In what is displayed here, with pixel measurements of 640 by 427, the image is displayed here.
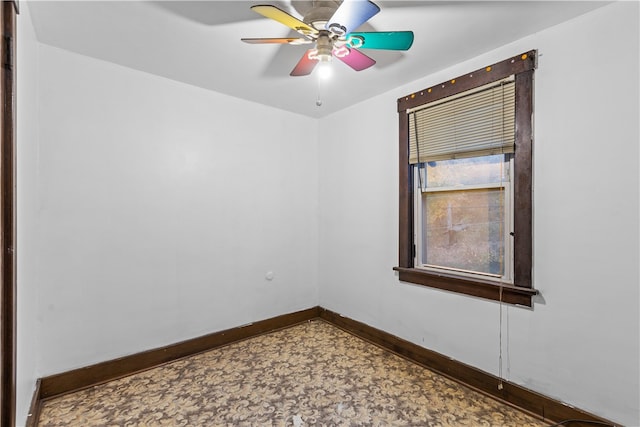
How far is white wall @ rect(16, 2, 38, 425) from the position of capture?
1551mm

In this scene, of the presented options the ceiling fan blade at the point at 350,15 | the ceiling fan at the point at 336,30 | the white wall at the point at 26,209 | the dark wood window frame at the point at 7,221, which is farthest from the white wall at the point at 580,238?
the white wall at the point at 26,209

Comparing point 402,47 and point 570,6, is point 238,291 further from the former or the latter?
point 570,6

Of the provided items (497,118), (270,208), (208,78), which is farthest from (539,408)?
(208,78)

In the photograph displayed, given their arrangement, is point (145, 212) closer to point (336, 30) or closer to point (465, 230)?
point (336, 30)

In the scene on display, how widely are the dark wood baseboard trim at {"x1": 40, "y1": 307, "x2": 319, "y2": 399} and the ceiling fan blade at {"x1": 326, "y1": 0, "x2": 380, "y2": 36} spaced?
270cm

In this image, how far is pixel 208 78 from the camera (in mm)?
2625

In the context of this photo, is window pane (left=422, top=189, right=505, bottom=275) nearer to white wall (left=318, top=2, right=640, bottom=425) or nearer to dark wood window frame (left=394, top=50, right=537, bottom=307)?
dark wood window frame (left=394, top=50, right=537, bottom=307)

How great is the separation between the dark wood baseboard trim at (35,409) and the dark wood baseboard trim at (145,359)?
0.17ft

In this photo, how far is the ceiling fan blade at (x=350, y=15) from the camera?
53.6 inches

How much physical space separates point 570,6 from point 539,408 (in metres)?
2.40

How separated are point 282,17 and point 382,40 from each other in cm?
58

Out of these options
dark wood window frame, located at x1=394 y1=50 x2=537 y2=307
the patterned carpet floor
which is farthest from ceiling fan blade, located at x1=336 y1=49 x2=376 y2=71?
the patterned carpet floor

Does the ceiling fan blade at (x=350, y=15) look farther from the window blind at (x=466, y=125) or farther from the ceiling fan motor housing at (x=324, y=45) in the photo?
the window blind at (x=466, y=125)

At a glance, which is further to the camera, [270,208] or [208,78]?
[270,208]
